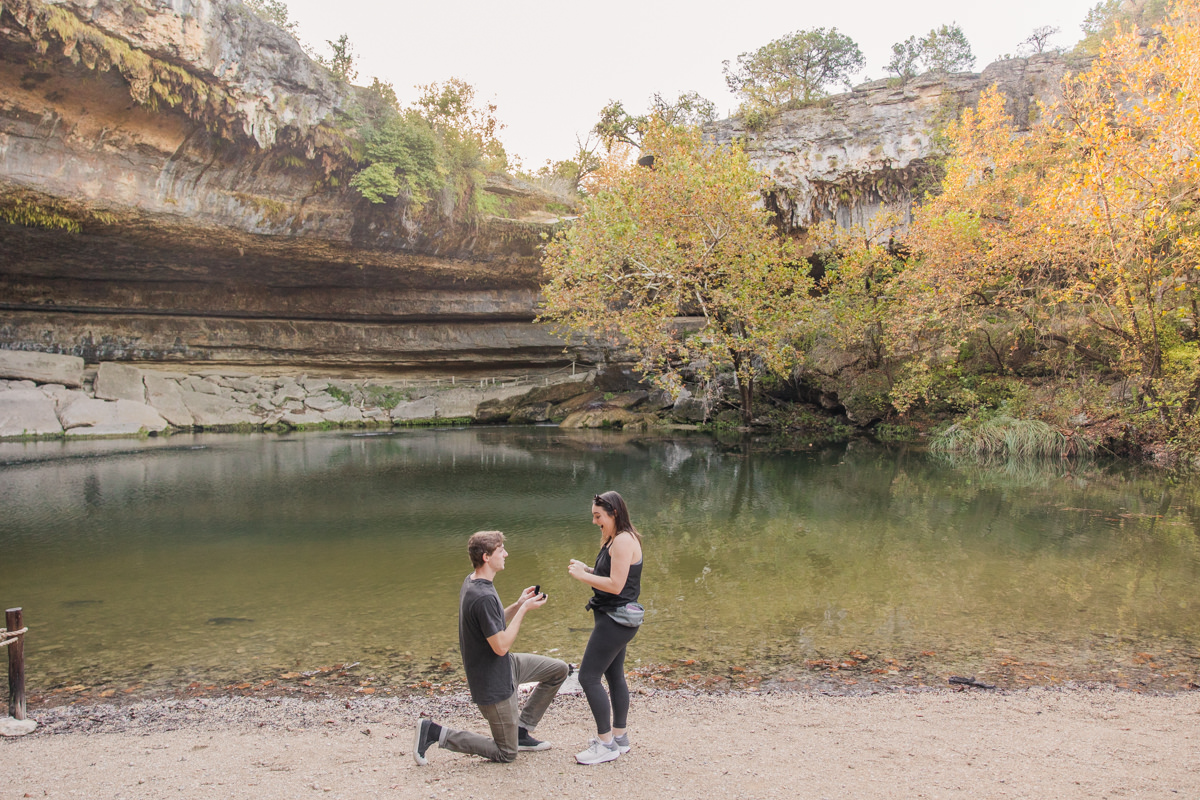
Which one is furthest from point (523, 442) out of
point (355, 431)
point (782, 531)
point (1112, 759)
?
point (1112, 759)

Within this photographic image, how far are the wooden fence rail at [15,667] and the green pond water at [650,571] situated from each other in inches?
22.8

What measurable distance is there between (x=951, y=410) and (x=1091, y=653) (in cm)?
1881

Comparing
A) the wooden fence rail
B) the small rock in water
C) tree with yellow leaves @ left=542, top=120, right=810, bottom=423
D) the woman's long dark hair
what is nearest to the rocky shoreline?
tree with yellow leaves @ left=542, top=120, right=810, bottom=423

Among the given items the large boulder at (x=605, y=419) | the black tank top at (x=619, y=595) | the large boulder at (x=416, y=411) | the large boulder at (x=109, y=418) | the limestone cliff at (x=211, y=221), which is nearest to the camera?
the black tank top at (x=619, y=595)

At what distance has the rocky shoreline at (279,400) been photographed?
2230 centimetres

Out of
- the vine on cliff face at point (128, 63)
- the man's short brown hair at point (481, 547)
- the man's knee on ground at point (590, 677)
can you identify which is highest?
the vine on cliff face at point (128, 63)

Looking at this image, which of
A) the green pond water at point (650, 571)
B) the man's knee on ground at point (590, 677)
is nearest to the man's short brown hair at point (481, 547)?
the man's knee on ground at point (590, 677)

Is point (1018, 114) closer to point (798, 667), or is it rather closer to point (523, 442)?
point (523, 442)

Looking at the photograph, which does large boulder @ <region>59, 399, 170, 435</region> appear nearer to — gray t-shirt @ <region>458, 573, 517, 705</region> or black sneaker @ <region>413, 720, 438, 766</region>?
black sneaker @ <region>413, 720, 438, 766</region>

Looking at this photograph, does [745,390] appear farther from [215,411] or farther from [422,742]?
[422,742]

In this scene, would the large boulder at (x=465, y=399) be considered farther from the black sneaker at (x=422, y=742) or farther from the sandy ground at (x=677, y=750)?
the black sneaker at (x=422, y=742)

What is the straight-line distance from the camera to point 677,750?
3586 mm

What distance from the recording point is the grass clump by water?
16.5 meters

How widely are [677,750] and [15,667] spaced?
3810 mm
